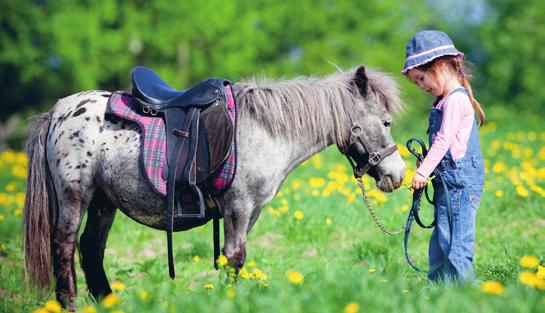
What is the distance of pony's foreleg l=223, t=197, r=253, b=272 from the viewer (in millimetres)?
3900

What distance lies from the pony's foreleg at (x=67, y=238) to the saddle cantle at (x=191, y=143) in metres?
0.63

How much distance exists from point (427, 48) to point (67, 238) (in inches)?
111

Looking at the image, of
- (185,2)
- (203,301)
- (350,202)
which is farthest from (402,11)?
(203,301)

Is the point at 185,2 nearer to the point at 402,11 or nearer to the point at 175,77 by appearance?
the point at 175,77

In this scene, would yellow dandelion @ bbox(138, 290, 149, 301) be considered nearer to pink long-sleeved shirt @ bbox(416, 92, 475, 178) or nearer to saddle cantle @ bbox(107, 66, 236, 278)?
saddle cantle @ bbox(107, 66, 236, 278)

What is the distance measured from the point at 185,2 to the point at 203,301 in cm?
1815

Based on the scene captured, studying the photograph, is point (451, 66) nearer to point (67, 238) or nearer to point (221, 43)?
point (67, 238)

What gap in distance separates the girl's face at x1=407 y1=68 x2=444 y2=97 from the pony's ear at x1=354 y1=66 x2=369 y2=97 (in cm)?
33

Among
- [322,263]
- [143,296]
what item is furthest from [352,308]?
[322,263]

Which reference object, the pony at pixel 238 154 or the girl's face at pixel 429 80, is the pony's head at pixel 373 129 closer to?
the pony at pixel 238 154

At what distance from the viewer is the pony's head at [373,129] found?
13.4 ft

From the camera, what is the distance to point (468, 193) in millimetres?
3695

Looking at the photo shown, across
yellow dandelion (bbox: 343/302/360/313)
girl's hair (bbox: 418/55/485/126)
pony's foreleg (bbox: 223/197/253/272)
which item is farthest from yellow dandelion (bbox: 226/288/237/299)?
girl's hair (bbox: 418/55/485/126)

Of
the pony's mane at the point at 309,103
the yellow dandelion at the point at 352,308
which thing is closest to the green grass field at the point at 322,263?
the yellow dandelion at the point at 352,308
